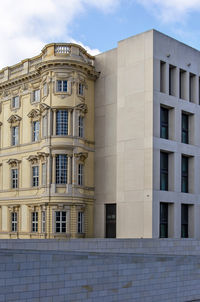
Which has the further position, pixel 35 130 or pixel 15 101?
pixel 15 101

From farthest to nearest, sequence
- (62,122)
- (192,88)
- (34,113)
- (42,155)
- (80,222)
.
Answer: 1. (34,113)
2. (192,88)
3. (42,155)
4. (62,122)
5. (80,222)

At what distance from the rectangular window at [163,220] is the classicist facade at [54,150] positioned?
624 centimetres

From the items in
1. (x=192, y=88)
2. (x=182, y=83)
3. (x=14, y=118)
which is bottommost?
(x=14, y=118)

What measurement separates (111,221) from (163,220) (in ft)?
14.6

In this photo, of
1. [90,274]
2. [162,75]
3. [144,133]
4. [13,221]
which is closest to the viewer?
[90,274]

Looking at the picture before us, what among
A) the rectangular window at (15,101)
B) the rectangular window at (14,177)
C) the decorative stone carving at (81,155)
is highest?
the rectangular window at (15,101)

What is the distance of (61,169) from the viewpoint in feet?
132

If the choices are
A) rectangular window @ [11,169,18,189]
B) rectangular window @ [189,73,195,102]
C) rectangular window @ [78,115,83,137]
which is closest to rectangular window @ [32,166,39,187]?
rectangular window @ [11,169,18,189]

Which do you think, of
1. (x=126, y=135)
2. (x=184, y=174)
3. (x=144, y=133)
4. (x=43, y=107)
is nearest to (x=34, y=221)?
(x=43, y=107)

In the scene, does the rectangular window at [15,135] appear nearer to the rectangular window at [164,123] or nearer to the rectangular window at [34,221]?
the rectangular window at [34,221]

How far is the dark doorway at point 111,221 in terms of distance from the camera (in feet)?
134

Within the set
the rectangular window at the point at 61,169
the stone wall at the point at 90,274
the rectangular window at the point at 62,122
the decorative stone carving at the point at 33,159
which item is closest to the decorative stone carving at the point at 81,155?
the rectangular window at the point at 61,169

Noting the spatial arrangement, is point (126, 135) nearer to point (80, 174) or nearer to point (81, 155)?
point (81, 155)

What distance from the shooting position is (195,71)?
1693 inches
